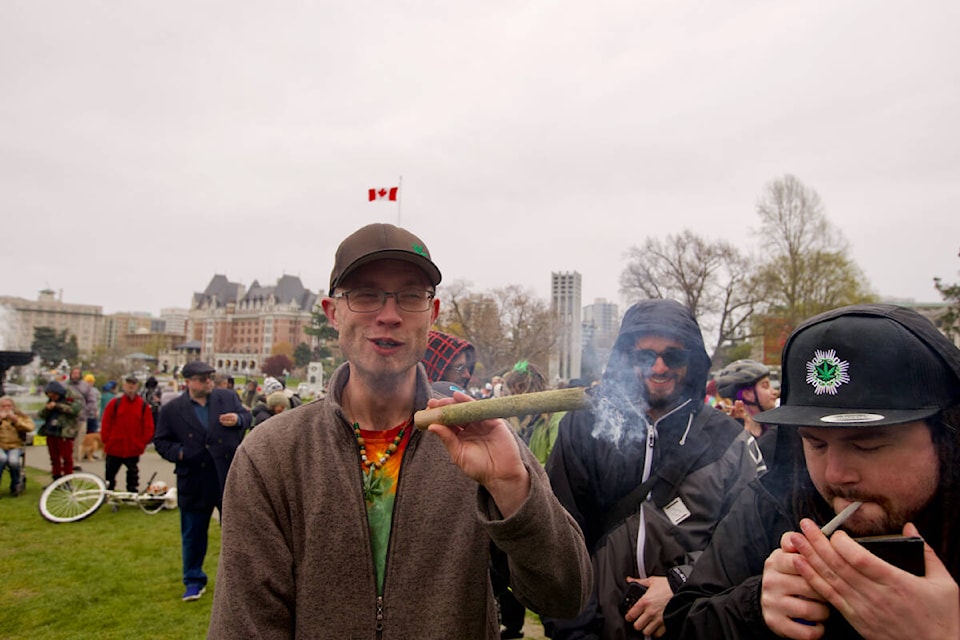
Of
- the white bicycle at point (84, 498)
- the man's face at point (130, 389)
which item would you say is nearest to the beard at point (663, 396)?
the white bicycle at point (84, 498)

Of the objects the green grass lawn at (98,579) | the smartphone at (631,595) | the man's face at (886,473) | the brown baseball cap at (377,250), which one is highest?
the brown baseball cap at (377,250)

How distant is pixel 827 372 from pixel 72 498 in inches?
424

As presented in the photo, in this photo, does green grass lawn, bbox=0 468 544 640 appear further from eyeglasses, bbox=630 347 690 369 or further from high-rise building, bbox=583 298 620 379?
eyeglasses, bbox=630 347 690 369

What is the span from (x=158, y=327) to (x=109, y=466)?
692ft

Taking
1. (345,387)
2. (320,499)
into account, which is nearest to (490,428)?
(320,499)

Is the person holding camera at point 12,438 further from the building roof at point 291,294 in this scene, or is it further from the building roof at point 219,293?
the building roof at point 219,293

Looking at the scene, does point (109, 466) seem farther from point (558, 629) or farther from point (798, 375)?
point (798, 375)

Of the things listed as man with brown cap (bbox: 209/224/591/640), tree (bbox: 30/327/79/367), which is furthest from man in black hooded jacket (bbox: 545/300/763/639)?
tree (bbox: 30/327/79/367)

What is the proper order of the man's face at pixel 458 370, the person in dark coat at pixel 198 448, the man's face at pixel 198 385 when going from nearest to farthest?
the man's face at pixel 458 370 → the person in dark coat at pixel 198 448 → the man's face at pixel 198 385

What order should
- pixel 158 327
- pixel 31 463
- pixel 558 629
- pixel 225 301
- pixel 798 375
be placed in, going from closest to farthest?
pixel 798 375
pixel 558 629
pixel 31 463
pixel 225 301
pixel 158 327

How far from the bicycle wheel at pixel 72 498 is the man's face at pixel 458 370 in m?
7.04

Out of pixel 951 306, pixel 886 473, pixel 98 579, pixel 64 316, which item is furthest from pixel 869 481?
pixel 64 316

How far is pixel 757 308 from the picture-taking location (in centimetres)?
3206

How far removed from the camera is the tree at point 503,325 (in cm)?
5171
